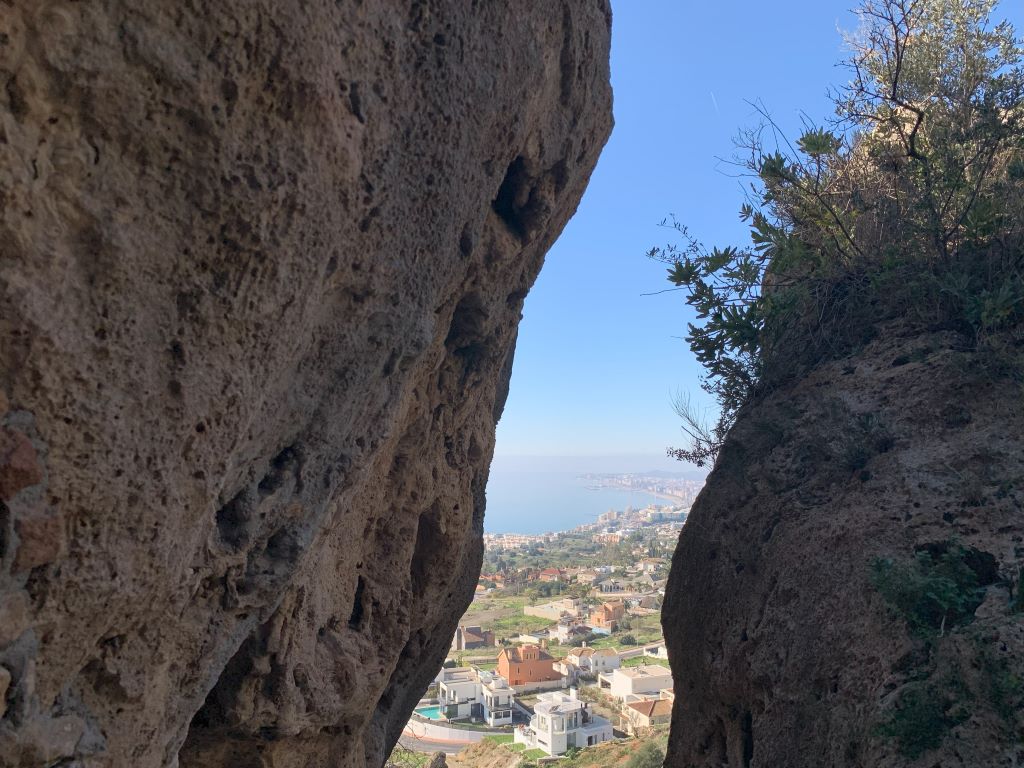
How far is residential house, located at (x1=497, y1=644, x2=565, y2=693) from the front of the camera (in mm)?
43500

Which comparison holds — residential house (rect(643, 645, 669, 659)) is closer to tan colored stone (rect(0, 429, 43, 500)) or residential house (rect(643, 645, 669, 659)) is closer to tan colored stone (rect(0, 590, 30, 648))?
tan colored stone (rect(0, 590, 30, 648))

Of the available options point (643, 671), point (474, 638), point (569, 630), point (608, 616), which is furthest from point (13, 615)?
point (608, 616)

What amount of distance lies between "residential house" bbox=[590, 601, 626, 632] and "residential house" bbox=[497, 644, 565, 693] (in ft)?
41.0

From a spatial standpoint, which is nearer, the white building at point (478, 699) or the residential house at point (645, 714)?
the residential house at point (645, 714)

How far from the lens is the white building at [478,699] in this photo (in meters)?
38.1

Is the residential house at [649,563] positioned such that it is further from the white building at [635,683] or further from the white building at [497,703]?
the white building at [497,703]

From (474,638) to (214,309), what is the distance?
58080 mm

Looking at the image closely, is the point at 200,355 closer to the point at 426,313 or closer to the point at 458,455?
the point at 426,313

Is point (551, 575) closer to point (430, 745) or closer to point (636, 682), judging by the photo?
point (636, 682)

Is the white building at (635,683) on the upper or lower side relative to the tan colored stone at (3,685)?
lower

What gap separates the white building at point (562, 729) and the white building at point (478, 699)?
18.7ft

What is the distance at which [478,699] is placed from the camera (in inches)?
1597

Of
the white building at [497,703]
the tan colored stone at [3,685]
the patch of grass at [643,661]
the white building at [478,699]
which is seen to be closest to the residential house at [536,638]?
the patch of grass at [643,661]

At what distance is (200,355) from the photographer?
2.93 m
